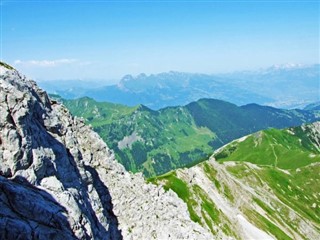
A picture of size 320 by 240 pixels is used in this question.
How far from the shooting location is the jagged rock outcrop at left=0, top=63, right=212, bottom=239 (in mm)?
34094

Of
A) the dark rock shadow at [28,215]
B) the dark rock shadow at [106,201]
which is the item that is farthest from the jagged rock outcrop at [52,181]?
the dark rock shadow at [106,201]

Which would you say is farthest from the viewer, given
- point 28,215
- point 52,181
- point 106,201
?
point 106,201

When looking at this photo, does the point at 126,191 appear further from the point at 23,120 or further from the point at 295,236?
the point at 295,236

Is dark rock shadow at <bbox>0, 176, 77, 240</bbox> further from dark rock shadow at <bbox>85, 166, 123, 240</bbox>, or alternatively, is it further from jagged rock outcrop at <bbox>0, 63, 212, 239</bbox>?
dark rock shadow at <bbox>85, 166, 123, 240</bbox>

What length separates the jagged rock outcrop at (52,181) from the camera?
34094mm

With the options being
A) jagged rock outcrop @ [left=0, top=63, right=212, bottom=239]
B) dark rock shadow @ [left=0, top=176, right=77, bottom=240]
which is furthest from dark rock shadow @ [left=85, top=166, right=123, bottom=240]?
dark rock shadow @ [left=0, top=176, right=77, bottom=240]

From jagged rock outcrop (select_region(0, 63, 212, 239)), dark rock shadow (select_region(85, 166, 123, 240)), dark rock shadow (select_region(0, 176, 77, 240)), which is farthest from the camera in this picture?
dark rock shadow (select_region(85, 166, 123, 240))

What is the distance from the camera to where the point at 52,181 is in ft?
141

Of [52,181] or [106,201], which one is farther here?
[106,201]

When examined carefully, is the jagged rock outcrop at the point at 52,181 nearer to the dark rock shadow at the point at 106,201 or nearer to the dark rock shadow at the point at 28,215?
the dark rock shadow at the point at 28,215

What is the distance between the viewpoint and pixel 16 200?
34.0m

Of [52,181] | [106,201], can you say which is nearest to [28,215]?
[52,181]

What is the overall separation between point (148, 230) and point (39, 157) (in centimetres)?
→ 4015

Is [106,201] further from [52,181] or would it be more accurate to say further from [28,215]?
[28,215]
